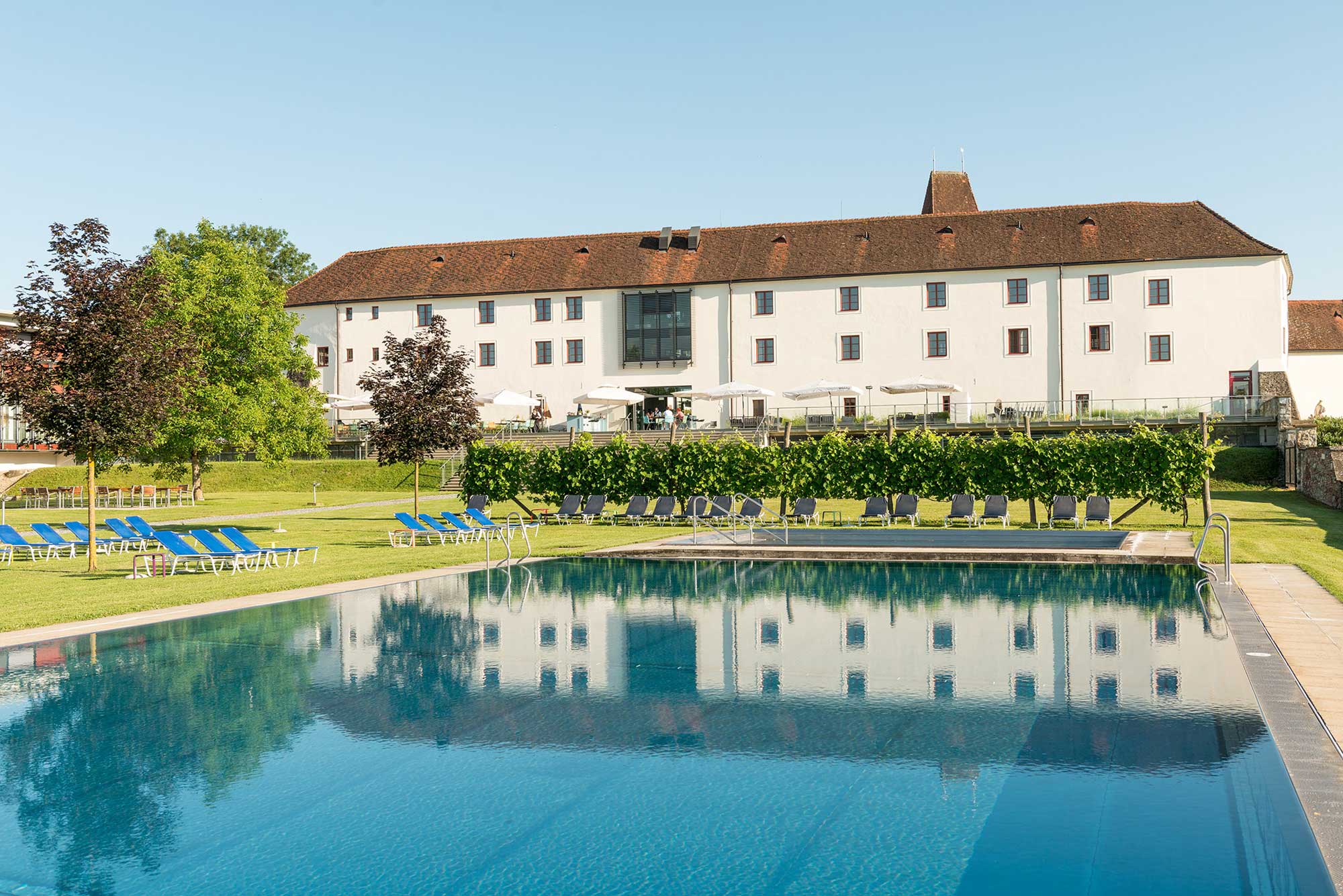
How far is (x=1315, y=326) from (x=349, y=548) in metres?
53.3

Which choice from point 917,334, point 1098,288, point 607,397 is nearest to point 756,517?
point 607,397

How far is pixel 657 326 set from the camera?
50375mm

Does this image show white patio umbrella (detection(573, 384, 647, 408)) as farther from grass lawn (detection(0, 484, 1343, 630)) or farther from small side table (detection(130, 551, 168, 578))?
small side table (detection(130, 551, 168, 578))

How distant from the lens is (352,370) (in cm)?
5359

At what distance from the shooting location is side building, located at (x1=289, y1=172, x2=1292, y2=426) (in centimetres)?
4550

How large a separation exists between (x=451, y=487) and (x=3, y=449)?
14.9m

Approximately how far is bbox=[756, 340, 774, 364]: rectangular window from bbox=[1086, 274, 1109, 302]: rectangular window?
14.1 m

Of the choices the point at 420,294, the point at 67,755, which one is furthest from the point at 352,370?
the point at 67,755

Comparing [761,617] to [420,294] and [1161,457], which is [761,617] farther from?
[420,294]

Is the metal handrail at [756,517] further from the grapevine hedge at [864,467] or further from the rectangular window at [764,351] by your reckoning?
the rectangular window at [764,351]

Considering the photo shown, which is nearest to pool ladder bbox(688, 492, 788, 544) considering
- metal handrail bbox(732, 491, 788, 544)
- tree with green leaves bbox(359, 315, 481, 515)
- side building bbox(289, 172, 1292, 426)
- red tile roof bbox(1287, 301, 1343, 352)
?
metal handrail bbox(732, 491, 788, 544)

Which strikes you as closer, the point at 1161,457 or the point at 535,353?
the point at 1161,457

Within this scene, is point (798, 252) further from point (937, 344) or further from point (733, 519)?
point (733, 519)

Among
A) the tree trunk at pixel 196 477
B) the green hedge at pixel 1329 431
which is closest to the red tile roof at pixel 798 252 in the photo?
the green hedge at pixel 1329 431
